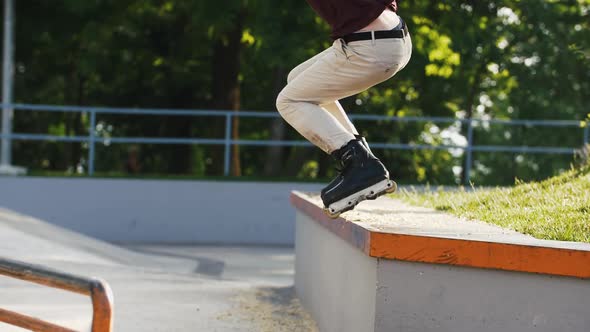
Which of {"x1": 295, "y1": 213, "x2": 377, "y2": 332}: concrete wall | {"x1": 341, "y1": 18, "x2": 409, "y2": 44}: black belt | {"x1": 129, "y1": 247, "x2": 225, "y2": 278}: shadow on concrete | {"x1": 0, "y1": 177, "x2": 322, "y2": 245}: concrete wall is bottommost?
{"x1": 129, "y1": 247, "x2": 225, "y2": 278}: shadow on concrete

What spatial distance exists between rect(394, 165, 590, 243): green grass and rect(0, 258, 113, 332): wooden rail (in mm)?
2443

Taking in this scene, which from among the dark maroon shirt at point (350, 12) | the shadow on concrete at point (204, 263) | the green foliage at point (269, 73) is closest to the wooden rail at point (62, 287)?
the dark maroon shirt at point (350, 12)

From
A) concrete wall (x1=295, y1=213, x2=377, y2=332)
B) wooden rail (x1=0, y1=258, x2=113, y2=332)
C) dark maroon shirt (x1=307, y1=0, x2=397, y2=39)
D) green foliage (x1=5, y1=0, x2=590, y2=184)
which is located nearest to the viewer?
wooden rail (x1=0, y1=258, x2=113, y2=332)

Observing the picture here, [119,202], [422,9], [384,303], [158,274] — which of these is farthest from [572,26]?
[384,303]

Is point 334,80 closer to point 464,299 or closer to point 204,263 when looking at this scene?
point 464,299

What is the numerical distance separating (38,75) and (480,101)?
14926 mm

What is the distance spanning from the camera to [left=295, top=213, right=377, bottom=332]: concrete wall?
4164 mm

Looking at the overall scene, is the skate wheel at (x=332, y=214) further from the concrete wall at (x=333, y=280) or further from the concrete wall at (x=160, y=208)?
the concrete wall at (x=160, y=208)

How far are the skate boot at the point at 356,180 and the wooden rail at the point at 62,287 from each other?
2.18 metres

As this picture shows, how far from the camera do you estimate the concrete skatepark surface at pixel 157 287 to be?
6.00 metres

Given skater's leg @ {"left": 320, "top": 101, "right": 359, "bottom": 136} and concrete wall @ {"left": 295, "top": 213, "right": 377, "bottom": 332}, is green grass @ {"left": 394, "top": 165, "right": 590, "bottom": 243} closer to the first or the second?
concrete wall @ {"left": 295, "top": 213, "right": 377, "bottom": 332}

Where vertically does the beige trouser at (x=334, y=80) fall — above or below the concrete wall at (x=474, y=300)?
above

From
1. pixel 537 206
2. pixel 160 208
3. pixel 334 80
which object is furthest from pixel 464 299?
pixel 160 208

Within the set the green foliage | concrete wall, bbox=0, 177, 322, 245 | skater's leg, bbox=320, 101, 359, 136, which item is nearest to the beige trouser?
skater's leg, bbox=320, 101, 359, 136
